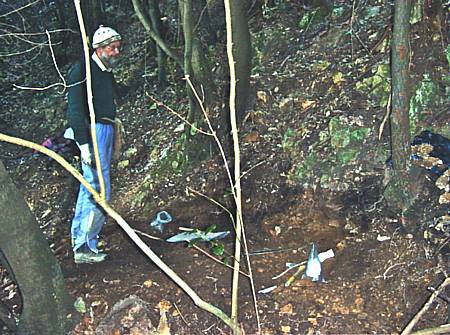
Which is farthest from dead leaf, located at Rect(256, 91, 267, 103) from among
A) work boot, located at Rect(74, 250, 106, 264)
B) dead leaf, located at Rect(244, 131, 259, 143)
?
work boot, located at Rect(74, 250, 106, 264)

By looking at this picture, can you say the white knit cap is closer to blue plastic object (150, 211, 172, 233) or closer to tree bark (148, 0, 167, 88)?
blue plastic object (150, 211, 172, 233)

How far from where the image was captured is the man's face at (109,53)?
4430mm

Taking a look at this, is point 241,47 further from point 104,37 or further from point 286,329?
point 286,329

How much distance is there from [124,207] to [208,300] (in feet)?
6.30

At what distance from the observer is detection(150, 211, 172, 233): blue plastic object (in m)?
5.31

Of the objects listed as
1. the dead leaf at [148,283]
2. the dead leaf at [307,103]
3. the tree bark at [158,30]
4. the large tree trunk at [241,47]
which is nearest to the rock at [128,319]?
the dead leaf at [148,283]

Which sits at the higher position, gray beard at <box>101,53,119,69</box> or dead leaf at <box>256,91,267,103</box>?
gray beard at <box>101,53,119,69</box>

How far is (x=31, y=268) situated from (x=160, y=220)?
1.84 meters

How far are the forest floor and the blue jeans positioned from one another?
0.23m

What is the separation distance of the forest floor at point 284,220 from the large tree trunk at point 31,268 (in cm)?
28

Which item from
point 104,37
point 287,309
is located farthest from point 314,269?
point 104,37

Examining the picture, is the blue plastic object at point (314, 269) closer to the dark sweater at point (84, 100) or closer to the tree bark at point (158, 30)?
the dark sweater at point (84, 100)

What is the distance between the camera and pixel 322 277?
14.2 ft

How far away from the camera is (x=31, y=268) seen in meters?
3.66
